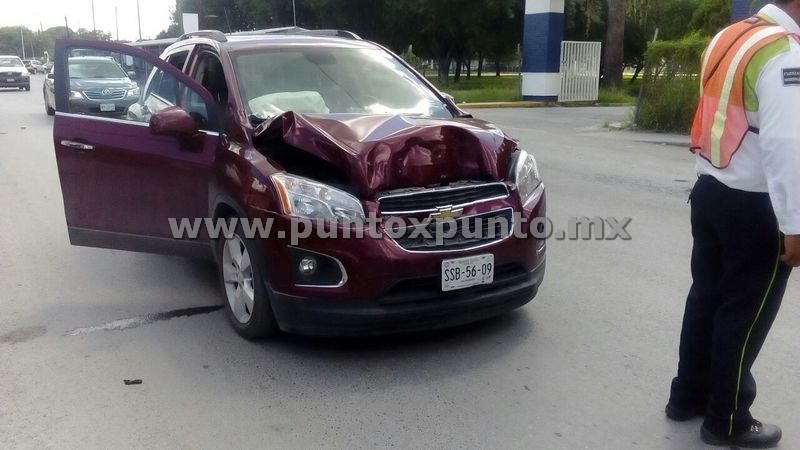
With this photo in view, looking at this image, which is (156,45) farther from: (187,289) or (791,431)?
(791,431)

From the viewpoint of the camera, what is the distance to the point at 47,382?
405 cm

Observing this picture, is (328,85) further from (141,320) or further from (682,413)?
(682,413)

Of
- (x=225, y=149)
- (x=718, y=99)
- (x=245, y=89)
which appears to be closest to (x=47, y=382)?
(x=225, y=149)

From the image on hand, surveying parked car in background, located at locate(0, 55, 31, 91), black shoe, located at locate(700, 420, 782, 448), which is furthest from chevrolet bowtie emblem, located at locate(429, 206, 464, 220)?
parked car in background, located at locate(0, 55, 31, 91)

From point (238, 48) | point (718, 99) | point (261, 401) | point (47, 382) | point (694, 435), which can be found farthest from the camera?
point (238, 48)

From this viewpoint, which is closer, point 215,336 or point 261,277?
point 261,277

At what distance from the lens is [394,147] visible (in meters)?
4.07

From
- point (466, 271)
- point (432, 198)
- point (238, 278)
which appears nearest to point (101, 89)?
point (238, 278)

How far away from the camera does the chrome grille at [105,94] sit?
534 centimetres

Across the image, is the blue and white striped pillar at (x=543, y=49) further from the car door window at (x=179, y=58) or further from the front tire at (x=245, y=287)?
the front tire at (x=245, y=287)

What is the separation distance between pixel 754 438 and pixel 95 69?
531cm

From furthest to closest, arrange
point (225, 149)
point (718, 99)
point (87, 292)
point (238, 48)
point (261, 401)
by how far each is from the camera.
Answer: point (87, 292) → point (238, 48) → point (225, 149) → point (261, 401) → point (718, 99)

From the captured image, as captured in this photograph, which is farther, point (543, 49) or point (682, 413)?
point (543, 49)

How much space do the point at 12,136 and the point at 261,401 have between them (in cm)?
1389
